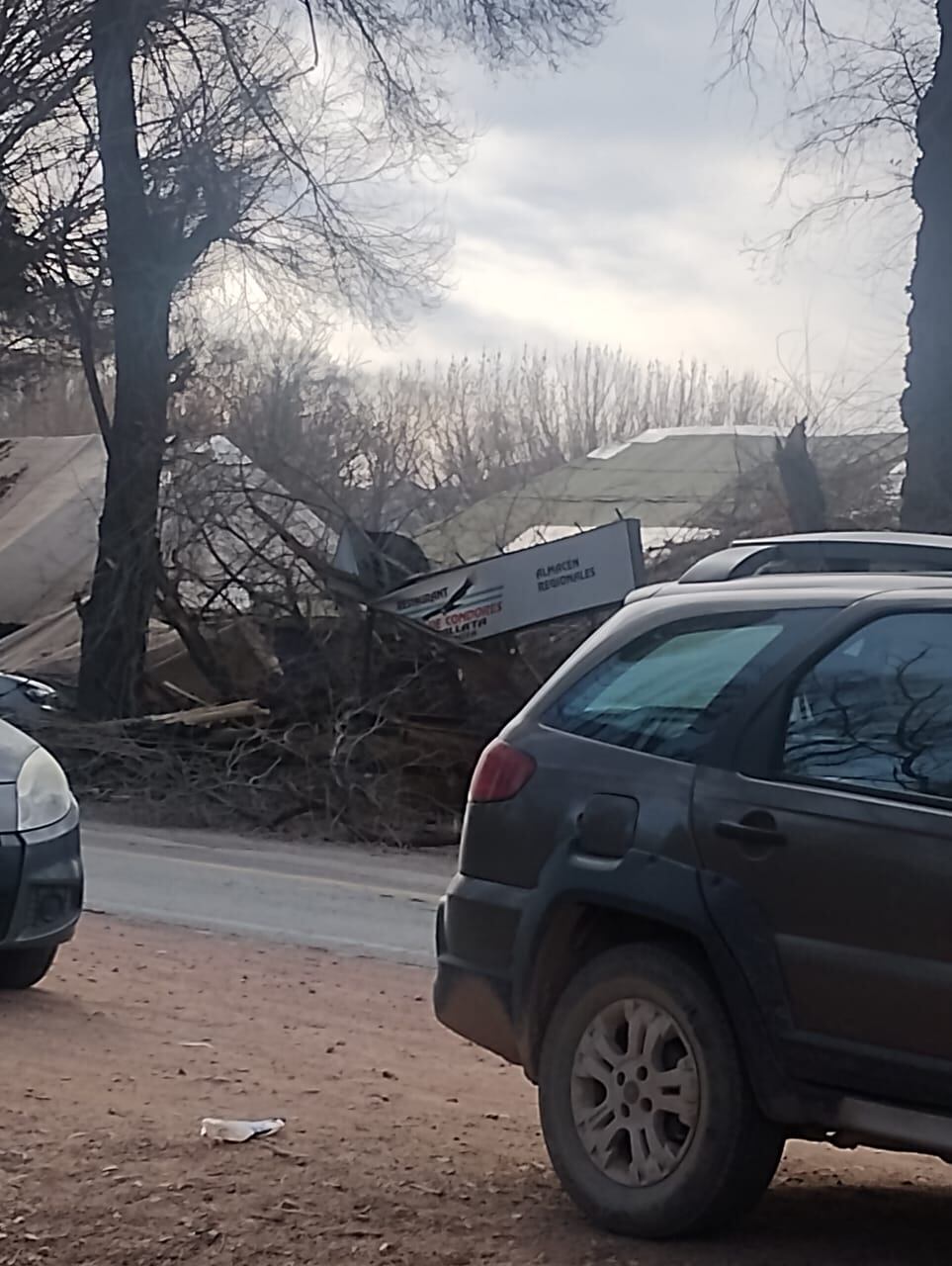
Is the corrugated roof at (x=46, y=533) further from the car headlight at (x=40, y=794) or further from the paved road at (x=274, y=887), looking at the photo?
the car headlight at (x=40, y=794)

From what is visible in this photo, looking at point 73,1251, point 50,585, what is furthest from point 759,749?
point 50,585

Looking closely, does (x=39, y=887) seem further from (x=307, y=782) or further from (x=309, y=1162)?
(x=307, y=782)

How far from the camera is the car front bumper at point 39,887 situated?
304 inches

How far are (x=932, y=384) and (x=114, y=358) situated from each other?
11.5 meters

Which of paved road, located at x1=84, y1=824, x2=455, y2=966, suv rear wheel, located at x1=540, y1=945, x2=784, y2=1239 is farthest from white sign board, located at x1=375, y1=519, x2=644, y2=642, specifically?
suv rear wheel, located at x1=540, y1=945, x2=784, y2=1239

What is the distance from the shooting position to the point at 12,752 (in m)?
8.11

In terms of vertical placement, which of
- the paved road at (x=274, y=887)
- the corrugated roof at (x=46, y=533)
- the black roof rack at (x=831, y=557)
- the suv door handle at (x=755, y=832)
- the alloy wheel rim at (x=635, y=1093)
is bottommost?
the paved road at (x=274, y=887)

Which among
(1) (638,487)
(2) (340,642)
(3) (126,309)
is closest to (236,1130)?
(2) (340,642)

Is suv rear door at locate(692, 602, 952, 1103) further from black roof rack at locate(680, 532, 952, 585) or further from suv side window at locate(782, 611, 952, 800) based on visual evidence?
black roof rack at locate(680, 532, 952, 585)

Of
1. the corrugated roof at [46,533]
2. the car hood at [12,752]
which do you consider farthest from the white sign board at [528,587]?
the corrugated roof at [46,533]

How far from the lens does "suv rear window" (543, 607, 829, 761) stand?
507 cm

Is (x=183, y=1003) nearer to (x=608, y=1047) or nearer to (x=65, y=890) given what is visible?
(x=65, y=890)

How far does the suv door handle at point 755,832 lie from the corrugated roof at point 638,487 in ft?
51.8

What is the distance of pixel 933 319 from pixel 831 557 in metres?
13.4
